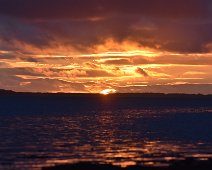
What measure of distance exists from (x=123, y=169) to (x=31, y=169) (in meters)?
10.4

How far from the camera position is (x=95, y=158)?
7062cm

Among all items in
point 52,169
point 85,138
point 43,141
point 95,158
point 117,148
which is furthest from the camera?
point 85,138

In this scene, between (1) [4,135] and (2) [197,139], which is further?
(1) [4,135]

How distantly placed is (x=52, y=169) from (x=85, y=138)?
4236 centimetres

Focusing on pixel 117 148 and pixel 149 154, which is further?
pixel 117 148

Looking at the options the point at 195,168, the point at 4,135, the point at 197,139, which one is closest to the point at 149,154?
the point at 195,168

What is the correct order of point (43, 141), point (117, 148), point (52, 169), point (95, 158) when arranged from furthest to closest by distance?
point (43, 141)
point (117, 148)
point (95, 158)
point (52, 169)

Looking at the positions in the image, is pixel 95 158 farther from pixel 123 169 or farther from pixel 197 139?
pixel 197 139

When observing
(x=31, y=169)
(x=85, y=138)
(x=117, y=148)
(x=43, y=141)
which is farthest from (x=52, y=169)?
(x=85, y=138)

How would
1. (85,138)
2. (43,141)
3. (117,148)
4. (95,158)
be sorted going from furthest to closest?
(85,138)
(43,141)
(117,148)
(95,158)

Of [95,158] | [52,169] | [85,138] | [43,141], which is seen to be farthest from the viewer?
[85,138]

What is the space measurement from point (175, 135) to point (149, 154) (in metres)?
31.9

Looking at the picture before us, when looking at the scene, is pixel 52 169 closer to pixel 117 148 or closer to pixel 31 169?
pixel 31 169

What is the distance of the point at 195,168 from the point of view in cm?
5875
